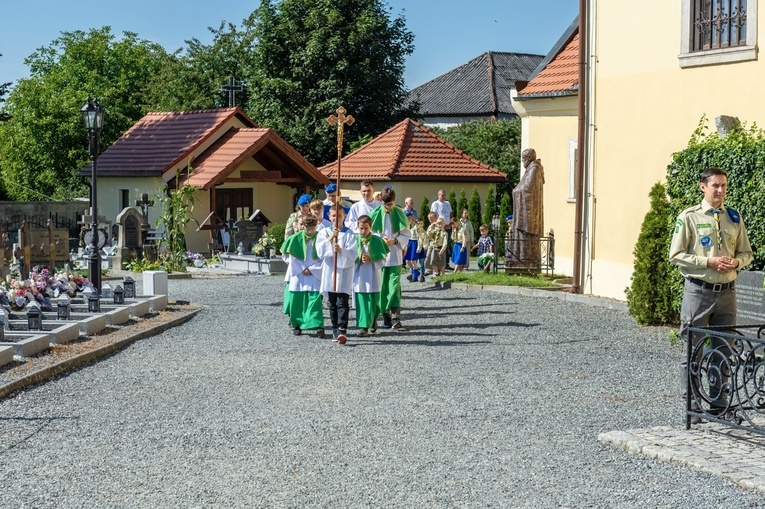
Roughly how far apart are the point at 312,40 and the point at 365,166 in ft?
27.7

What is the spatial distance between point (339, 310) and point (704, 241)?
5724 millimetres

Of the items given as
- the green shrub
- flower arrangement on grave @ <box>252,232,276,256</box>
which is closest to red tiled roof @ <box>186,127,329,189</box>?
the green shrub

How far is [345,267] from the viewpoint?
13656mm

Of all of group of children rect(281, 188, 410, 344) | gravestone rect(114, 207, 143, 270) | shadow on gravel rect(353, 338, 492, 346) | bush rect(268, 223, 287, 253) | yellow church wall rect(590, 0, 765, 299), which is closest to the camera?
shadow on gravel rect(353, 338, 492, 346)

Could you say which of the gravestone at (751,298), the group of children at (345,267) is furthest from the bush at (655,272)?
the group of children at (345,267)

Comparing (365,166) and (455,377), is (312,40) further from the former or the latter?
(455,377)

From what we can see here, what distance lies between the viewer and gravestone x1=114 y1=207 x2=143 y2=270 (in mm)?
26812

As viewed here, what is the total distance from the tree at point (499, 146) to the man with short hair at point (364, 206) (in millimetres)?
23031

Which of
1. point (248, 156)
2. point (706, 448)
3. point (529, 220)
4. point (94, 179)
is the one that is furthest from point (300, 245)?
point (248, 156)

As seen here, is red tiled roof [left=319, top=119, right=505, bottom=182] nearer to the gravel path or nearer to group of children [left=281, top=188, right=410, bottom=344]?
group of children [left=281, top=188, right=410, bottom=344]

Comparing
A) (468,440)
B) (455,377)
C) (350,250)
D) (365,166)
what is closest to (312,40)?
(365,166)

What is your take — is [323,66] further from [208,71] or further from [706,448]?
[706,448]

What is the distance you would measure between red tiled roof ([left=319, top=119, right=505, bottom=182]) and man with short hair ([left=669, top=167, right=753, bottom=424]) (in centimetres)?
2462

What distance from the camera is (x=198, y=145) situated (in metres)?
34.6
